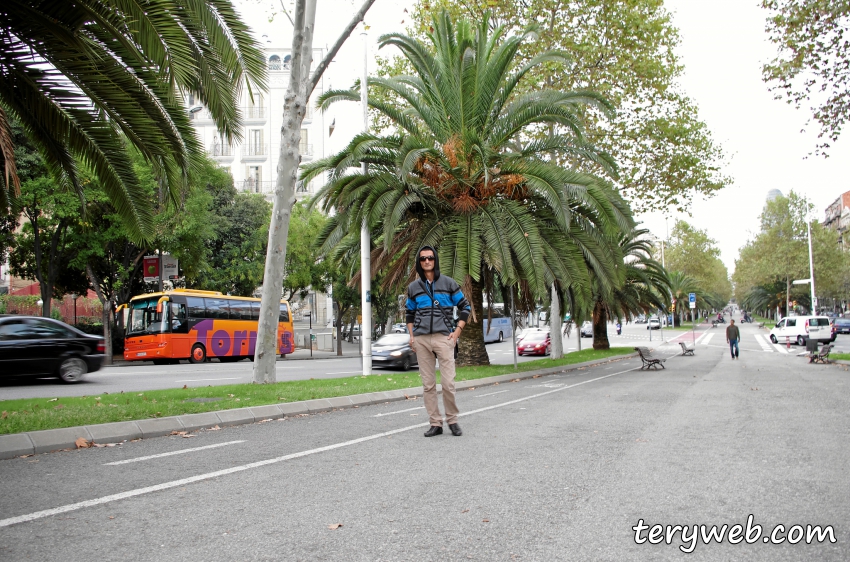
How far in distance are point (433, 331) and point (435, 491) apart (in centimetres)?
251

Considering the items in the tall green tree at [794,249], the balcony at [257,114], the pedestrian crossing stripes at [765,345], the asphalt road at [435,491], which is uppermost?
the balcony at [257,114]

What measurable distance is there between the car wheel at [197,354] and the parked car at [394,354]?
28.0 ft

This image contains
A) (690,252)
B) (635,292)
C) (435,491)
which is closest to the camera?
(435,491)

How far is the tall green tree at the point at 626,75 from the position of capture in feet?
78.6

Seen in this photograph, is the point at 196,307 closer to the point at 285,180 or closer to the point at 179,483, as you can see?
the point at 285,180

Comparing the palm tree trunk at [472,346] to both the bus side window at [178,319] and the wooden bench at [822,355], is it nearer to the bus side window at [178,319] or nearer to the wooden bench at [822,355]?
the wooden bench at [822,355]

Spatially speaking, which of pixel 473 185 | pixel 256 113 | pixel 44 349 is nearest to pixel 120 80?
pixel 44 349

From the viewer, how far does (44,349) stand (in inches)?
591

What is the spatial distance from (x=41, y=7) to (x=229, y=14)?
243cm

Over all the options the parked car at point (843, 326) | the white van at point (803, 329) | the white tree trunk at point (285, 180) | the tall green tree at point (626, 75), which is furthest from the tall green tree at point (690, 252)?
the white tree trunk at point (285, 180)

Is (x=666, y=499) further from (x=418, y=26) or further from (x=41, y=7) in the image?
(x=418, y=26)

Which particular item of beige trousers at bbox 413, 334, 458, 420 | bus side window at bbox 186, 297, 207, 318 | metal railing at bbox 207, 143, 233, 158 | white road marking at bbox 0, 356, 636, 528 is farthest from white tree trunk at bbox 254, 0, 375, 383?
metal railing at bbox 207, 143, 233, 158

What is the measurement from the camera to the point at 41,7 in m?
7.07

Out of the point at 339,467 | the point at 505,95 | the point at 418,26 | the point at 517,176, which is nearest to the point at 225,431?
the point at 339,467
